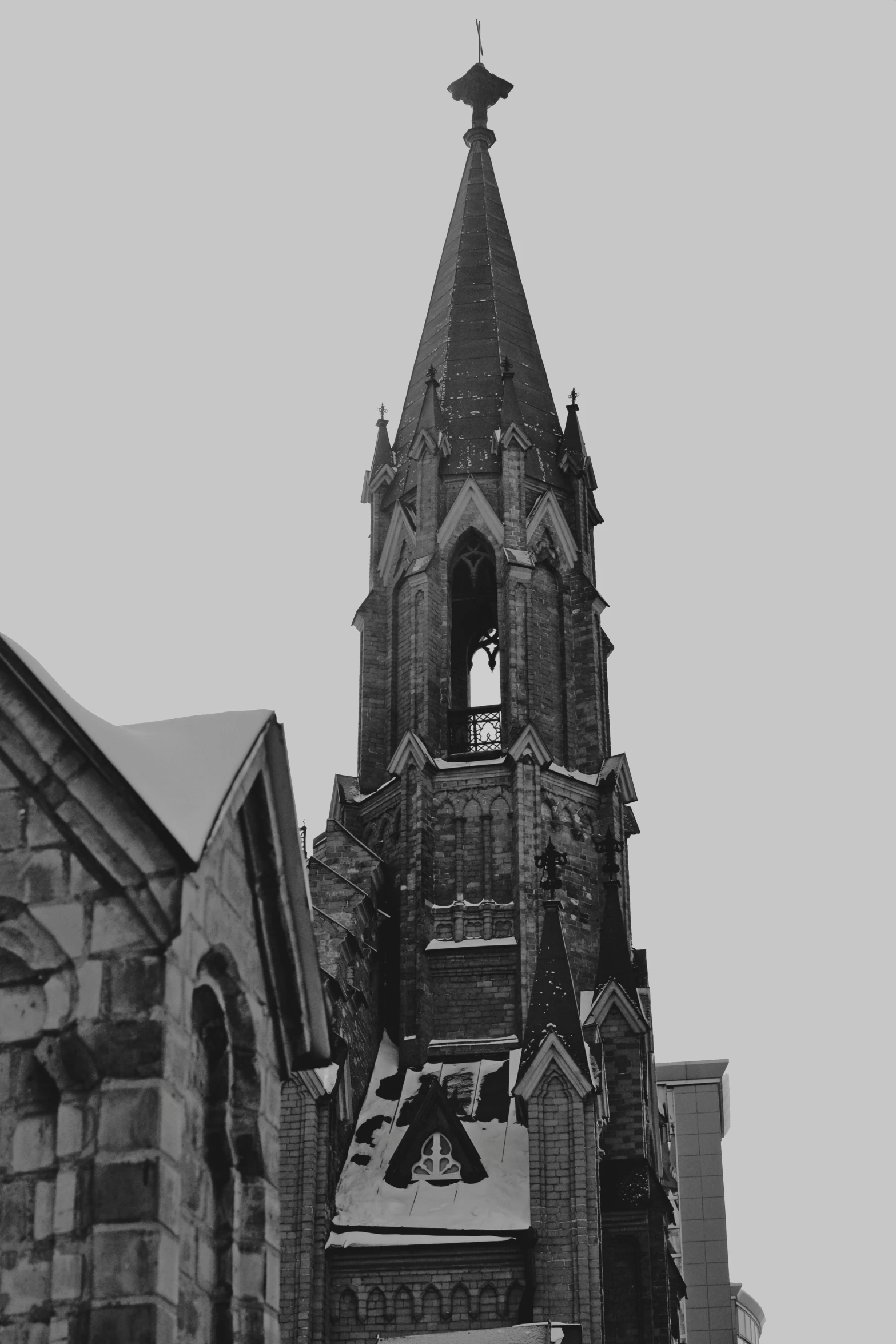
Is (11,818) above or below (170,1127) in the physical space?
above

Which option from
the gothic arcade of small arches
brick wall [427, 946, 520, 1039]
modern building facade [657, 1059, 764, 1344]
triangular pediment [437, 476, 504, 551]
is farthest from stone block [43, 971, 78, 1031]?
modern building facade [657, 1059, 764, 1344]

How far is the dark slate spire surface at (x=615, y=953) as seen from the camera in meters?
35.1

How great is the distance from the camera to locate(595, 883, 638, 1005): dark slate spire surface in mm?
35125

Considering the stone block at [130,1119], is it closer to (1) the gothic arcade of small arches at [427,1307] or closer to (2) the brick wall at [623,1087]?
(1) the gothic arcade of small arches at [427,1307]

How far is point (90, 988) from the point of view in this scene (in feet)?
22.4

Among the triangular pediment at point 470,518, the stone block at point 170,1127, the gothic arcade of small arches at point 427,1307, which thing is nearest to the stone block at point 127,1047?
the stone block at point 170,1127

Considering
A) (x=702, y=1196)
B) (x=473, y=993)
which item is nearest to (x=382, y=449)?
(x=473, y=993)

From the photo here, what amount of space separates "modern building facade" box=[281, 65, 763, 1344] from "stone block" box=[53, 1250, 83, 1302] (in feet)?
76.1

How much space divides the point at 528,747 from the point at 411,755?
94.1 inches

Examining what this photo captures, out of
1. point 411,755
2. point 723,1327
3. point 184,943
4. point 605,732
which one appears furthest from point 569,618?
point 184,943

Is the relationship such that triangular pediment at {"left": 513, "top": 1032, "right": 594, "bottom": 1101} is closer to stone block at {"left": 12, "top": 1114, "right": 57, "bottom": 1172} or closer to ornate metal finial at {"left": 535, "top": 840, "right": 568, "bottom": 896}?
ornate metal finial at {"left": 535, "top": 840, "right": 568, "bottom": 896}

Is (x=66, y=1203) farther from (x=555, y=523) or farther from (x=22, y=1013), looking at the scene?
(x=555, y=523)

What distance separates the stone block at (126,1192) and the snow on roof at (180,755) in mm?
1142

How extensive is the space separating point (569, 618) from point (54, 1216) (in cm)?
3417
